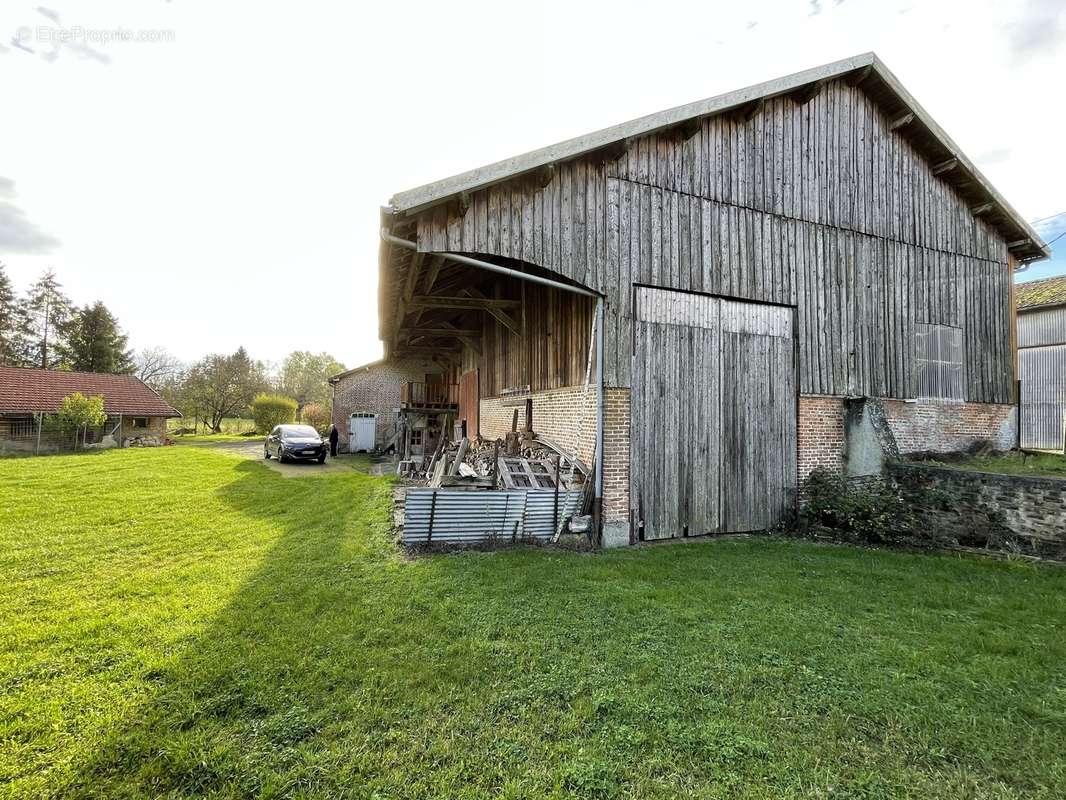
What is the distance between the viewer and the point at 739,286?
26.9 ft

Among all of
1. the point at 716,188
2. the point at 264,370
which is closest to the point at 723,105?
the point at 716,188

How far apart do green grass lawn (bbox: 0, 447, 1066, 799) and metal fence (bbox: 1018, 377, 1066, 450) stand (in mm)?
15495


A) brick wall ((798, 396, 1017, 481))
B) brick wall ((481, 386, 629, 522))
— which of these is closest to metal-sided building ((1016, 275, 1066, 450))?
brick wall ((798, 396, 1017, 481))

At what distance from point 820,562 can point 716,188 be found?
5.96 metres

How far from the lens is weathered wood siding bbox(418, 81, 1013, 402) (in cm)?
707

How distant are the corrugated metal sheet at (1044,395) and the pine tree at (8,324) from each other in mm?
56141

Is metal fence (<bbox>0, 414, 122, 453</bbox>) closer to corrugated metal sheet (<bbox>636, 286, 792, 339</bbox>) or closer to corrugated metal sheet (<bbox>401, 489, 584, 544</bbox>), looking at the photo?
corrugated metal sheet (<bbox>401, 489, 584, 544</bbox>)

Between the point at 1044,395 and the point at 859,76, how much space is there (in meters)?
15.4

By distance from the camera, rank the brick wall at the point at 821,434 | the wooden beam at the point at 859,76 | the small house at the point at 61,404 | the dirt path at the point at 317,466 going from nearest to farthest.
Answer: the brick wall at the point at 821,434
the wooden beam at the point at 859,76
the dirt path at the point at 317,466
the small house at the point at 61,404

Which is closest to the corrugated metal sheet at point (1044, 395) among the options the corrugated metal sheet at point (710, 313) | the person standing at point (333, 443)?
the corrugated metal sheet at point (710, 313)

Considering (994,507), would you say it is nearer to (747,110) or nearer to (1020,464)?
(1020,464)

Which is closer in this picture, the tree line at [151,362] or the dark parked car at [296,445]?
the dark parked car at [296,445]

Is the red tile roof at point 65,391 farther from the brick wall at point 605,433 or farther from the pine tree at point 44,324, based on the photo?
the brick wall at point 605,433

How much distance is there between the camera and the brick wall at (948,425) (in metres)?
9.41
